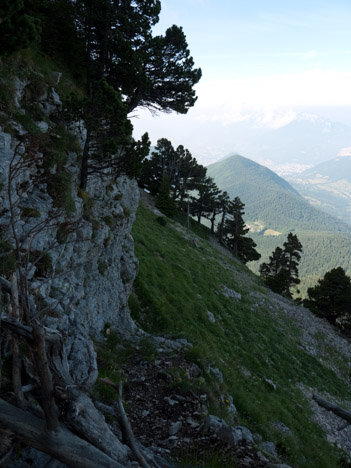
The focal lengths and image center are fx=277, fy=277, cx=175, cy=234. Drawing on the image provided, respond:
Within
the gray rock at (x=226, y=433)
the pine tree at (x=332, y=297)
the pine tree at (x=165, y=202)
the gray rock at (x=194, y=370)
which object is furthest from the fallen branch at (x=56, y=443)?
the pine tree at (x=332, y=297)

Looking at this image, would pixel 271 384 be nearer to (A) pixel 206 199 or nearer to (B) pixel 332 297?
(B) pixel 332 297

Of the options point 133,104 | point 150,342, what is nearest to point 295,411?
point 150,342

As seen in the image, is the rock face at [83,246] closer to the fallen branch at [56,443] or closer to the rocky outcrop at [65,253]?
the rocky outcrop at [65,253]

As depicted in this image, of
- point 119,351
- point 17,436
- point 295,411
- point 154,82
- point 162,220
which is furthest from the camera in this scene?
point 162,220

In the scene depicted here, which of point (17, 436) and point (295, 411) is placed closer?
point (17, 436)

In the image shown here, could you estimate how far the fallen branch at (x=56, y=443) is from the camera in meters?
3.47

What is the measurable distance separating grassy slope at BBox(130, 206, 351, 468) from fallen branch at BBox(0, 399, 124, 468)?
7.52 meters

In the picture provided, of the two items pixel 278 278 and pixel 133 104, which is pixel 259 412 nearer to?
pixel 133 104

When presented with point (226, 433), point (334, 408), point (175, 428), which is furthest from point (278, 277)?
point (175, 428)

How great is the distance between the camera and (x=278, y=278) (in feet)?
182

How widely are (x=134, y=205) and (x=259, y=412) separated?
14.1 m

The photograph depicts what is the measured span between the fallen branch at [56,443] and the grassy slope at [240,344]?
7.52m

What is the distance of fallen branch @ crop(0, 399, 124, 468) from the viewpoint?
347 centimetres

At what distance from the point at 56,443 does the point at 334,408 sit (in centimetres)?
2143
